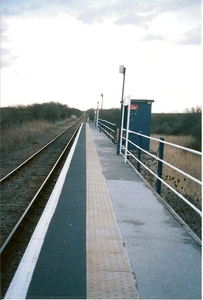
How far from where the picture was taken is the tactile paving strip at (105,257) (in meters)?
3.06

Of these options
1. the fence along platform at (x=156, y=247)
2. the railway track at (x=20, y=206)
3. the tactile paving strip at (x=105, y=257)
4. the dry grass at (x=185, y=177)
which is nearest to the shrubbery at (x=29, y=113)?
the dry grass at (x=185, y=177)

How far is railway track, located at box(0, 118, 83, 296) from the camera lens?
3.98 m

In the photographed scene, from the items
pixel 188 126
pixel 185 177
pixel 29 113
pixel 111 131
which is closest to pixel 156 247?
pixel 185 177

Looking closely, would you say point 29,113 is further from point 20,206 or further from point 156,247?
point 156,247

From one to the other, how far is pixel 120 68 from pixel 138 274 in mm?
10634

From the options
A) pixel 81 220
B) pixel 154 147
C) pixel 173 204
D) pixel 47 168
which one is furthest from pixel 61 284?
pixel 154 147

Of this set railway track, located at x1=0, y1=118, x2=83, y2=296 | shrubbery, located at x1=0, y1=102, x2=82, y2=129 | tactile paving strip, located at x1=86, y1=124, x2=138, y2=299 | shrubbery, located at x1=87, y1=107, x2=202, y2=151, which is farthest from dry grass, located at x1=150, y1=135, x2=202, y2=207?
shrubbery, located at x1=0, y1=102, x2=82, y2=129

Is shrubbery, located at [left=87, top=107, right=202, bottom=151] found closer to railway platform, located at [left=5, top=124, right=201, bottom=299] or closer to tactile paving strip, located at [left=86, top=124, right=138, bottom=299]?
railway platform, located at [left=5, top=124, right=201, bottom=299]

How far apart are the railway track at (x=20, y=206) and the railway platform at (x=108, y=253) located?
0.77 ft

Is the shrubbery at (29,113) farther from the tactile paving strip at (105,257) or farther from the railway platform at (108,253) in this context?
the tactile paving strip at (105,257)

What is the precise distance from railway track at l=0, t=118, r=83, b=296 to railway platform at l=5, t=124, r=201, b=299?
0.23m

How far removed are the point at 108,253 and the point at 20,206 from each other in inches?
132

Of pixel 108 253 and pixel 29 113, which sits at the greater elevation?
pixel 29 113

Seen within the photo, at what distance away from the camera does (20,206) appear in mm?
6734
